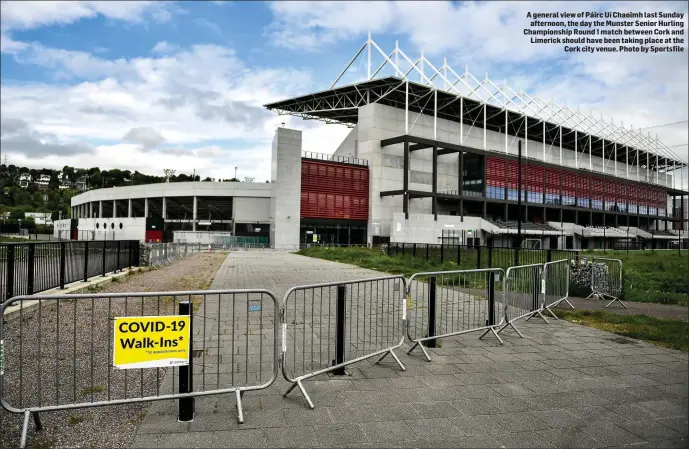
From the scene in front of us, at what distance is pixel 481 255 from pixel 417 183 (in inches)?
1572

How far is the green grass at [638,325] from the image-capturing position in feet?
25.4

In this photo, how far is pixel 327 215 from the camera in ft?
195

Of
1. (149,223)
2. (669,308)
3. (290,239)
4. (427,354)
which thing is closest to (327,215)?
(290,239)

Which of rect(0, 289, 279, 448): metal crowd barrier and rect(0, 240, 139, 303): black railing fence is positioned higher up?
rect(0, 240, 139, 303): black railing fence

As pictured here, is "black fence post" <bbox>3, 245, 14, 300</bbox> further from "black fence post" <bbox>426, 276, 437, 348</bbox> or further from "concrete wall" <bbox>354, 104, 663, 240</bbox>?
"concrete wall" <bbox>354, 104, 663, 240</bbox>

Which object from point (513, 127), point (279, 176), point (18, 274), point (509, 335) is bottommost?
point (509, 335)

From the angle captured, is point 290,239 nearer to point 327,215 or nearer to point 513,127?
point 327,215

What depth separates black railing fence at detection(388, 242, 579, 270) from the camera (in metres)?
15.3

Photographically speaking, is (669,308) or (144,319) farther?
(669,308)

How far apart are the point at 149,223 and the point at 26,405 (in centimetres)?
5443

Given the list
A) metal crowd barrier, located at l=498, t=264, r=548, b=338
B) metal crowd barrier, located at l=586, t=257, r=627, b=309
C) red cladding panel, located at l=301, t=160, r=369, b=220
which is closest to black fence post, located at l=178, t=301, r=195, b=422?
metal crowd barrier, located at l=498, t=264, r=548, b=338

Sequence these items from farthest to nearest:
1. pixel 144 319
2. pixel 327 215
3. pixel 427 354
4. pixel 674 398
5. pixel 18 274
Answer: pixel 327 215 < pixel 18 274 < pixel 427 354 < pixel 674 398 < pixel 144 319

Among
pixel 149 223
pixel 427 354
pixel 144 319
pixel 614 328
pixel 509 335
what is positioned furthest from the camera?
pixel 149 223

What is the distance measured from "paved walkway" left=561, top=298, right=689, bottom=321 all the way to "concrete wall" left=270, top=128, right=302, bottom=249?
149 ft
